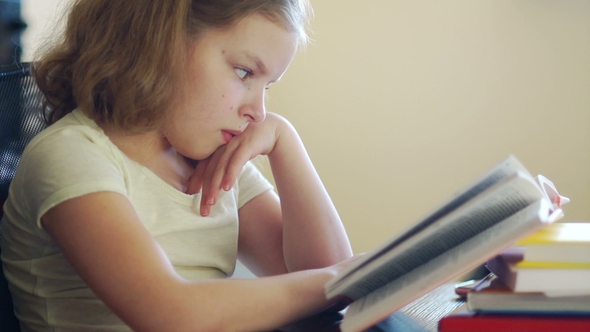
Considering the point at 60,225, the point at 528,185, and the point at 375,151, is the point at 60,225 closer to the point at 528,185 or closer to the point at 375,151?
the point at 528,185

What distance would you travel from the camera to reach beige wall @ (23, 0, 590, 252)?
1913 mm

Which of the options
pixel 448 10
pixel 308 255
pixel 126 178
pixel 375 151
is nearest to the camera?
pixel 126 178

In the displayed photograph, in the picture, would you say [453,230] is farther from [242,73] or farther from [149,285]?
[242,73]

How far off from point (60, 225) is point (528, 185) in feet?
1.60

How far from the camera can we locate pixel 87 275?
27.0 inches

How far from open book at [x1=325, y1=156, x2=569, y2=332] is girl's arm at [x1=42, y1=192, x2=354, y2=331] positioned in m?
0.15

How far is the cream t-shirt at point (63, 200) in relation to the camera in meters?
0.73

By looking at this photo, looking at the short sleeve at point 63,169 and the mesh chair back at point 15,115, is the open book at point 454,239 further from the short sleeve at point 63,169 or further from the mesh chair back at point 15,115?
the mesh chair back at point 15,115

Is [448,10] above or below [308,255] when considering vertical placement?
above

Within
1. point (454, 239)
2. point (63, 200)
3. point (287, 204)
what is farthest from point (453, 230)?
point (287, 204)

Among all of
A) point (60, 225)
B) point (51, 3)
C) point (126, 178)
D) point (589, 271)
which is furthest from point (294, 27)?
point (51, 3)

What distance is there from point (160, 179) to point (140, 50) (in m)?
0.18

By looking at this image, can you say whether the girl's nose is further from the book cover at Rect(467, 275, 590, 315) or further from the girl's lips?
the book cover at Rect(467, 275, 590, 315)

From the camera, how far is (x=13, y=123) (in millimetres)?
856
